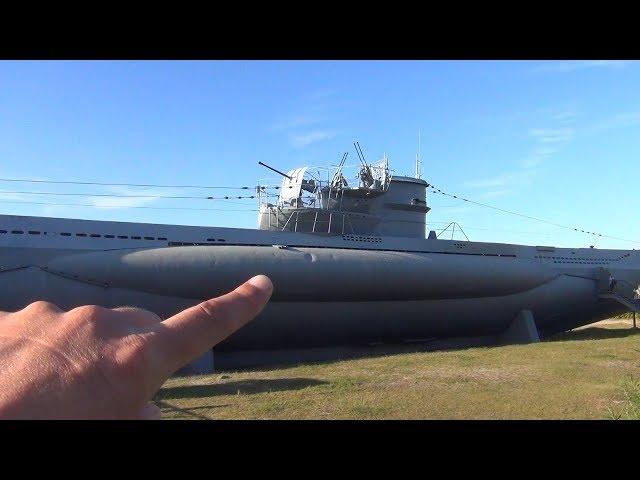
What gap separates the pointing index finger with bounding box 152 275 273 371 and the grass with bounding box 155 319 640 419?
18.5 ft

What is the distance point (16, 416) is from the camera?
0.88 m

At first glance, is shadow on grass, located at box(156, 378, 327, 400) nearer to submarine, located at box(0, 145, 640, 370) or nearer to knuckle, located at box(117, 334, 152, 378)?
submarine, located at box(0, 145, 640, 370)

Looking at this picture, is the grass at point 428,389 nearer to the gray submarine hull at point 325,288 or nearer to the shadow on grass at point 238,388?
the shadow on grass at point 238,388

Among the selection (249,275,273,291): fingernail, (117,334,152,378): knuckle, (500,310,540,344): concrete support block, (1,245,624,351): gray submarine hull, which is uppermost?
(249,275,273,291): fingernail

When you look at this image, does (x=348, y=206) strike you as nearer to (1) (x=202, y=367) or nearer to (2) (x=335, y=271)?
(2) (x=335, y=271)

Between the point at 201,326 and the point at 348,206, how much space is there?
65.4ft

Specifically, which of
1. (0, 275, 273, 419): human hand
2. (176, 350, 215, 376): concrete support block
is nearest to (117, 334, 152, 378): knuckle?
(0, 275, 273, 419): human hand

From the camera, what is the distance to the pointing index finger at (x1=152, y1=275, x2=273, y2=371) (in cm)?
101

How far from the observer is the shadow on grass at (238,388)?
10273 millimetres

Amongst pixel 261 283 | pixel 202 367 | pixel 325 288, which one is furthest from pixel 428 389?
pixel 261 283

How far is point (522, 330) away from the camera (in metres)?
20.7

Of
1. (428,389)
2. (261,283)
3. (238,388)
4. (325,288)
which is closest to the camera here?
(261,283)
